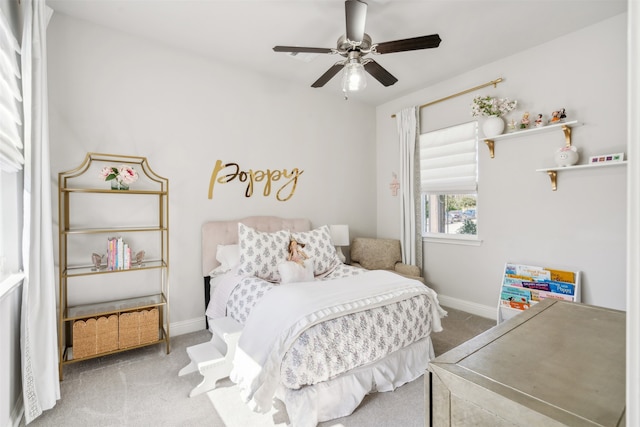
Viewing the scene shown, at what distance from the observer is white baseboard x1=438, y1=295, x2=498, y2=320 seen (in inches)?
138

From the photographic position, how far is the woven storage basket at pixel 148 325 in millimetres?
2619

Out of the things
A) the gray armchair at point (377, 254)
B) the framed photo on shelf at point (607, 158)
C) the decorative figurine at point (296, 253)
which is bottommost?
the gray armchair at point (377, 254)

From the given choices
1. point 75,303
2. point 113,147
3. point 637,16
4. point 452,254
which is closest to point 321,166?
point 452,254

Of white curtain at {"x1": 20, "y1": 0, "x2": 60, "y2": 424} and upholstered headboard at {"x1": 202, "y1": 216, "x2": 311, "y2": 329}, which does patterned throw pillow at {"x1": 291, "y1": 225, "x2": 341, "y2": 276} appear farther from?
white curtain at {"x1": 20, "y1": 0, "x2": 60, "y2": 424}

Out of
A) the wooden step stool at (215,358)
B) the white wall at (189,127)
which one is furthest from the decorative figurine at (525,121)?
the wooden step stool at (215,358)

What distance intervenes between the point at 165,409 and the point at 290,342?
0.98 metres

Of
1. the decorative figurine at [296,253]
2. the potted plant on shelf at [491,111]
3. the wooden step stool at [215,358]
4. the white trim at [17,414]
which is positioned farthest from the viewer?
the potted plant on shelf at [491,111]

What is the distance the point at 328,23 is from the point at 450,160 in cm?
219

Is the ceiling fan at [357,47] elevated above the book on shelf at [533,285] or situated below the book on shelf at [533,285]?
above

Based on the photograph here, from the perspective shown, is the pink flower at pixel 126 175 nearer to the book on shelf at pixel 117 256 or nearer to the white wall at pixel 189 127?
the white wall at pixel 189 127

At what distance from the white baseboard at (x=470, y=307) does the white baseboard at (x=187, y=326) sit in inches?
114

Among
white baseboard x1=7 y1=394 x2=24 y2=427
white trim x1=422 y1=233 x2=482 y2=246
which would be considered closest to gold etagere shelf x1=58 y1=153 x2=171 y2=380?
white baseboard x1=7 y1=394 x2=24 y2=427

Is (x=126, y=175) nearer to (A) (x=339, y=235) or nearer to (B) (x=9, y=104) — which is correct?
(B) (x=9, y=104)

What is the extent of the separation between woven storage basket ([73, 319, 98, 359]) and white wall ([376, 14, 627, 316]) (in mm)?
3668
